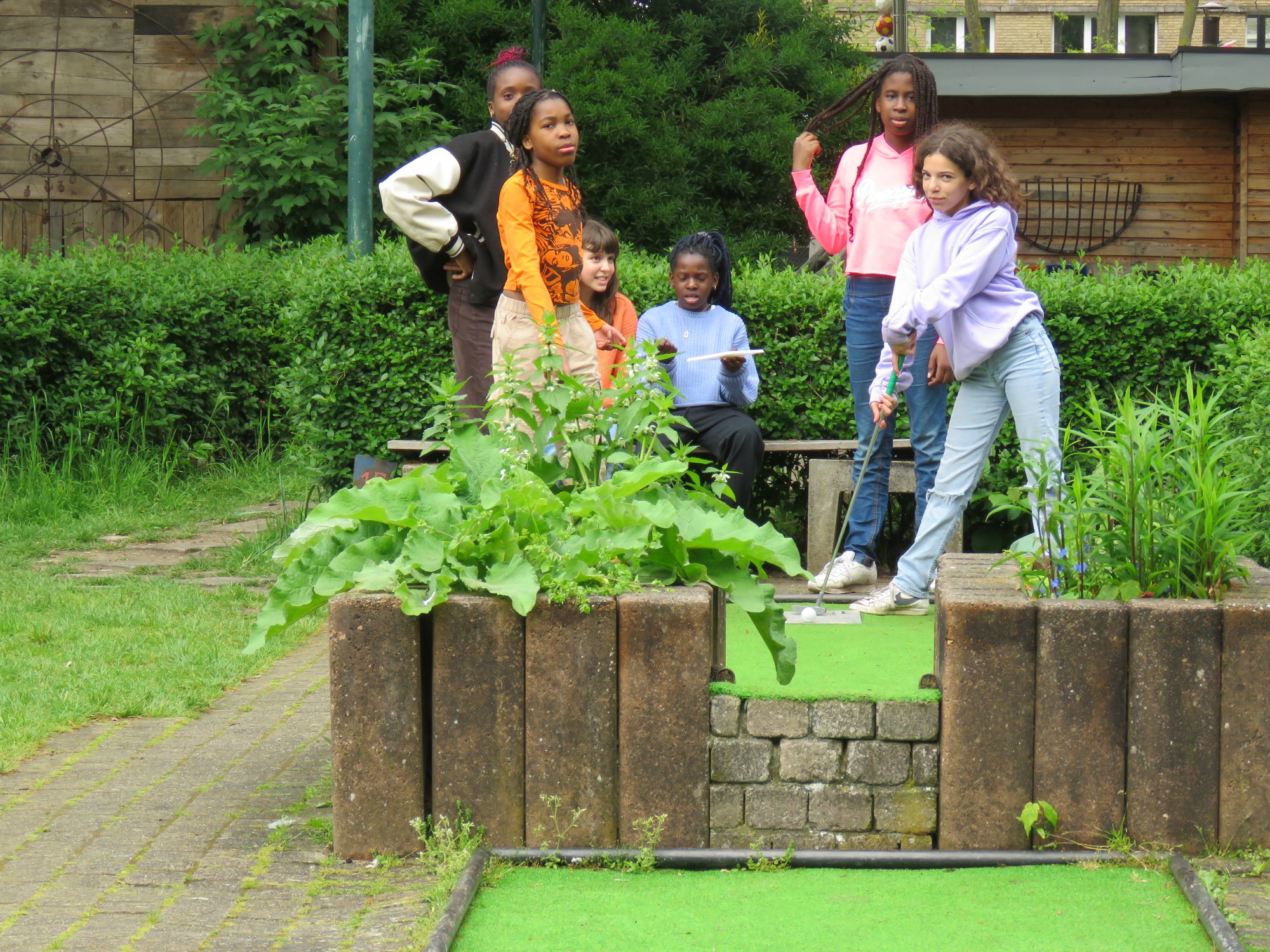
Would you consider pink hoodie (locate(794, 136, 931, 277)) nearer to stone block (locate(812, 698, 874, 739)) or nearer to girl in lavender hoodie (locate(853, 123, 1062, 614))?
girl in lavender hoodie (locate(853, 123, 1062, 614))

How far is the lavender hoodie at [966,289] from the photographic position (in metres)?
4.61

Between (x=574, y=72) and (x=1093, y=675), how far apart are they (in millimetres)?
10579

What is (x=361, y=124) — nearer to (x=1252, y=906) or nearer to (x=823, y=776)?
(x=823, y=776)

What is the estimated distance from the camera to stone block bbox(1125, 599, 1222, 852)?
312 cm

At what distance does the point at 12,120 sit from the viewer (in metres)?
12.3

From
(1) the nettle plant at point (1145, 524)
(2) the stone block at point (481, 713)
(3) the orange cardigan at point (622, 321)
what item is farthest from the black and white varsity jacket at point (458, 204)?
(1) the nettle plant at point (1145, 524)

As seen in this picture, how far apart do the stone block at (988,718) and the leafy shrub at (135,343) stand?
6391 mm

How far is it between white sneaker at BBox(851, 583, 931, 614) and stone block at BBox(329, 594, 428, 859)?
234cm

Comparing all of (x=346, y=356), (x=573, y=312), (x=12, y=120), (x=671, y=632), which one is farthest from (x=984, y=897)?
(x=12, y=120)

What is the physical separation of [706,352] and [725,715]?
3269mm

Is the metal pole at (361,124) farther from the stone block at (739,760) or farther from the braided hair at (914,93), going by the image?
the stone block at (739,760)

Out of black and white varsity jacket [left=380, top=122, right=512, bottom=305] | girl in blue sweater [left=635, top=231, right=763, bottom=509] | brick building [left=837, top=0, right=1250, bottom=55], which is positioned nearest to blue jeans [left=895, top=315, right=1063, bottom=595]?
girl in blue sweater [left=635, top=231, right=763, bottom=509]

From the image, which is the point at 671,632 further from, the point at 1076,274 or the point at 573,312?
the point at 1076,274

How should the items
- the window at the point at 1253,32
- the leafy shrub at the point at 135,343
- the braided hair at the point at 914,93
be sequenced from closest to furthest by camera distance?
the braided hair at the point at 914,93
the leafy shrub at the point at 135,343
the window at the point at 1253,32
